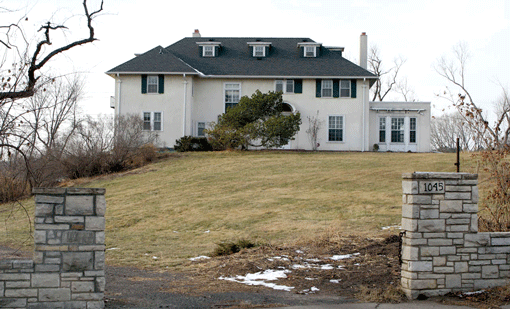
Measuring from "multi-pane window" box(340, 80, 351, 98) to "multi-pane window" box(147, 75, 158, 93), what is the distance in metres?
11.7

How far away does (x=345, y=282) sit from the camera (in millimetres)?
8750

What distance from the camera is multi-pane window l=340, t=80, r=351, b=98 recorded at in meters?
33.4

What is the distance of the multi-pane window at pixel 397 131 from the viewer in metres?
33.2

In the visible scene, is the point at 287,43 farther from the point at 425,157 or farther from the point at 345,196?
the point at 345,196

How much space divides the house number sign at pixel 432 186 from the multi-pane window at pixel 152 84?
2716cm

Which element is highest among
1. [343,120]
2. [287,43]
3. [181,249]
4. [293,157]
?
[287,43]

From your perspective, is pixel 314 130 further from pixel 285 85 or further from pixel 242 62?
pixel 242 62

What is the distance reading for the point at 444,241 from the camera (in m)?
7.89

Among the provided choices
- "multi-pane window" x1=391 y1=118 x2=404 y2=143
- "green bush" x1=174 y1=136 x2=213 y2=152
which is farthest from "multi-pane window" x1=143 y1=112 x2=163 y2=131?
"multi-pane window" x1=391 y1=118 x2=404 y2=143

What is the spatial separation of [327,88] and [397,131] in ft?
17.0

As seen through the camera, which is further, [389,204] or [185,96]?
[185,96]

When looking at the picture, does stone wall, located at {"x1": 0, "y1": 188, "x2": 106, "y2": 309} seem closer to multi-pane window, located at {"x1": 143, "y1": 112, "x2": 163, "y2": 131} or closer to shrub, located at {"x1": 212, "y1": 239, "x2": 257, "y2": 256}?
shrub, located at {"x1": 212, "y1": 239, "x2": 257, "y2": 256}

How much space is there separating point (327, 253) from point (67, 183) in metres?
19.6

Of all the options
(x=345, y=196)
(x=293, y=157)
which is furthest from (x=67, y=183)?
(x=345, y=196)
